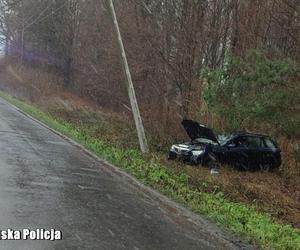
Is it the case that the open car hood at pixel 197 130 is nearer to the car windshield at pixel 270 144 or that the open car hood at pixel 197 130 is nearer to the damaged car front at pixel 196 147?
the damaged car front at pixel 196 147

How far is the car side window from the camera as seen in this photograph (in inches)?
788

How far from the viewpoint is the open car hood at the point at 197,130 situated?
60.0 feet

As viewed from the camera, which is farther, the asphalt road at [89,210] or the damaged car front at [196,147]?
the damaged car front at [196,147]

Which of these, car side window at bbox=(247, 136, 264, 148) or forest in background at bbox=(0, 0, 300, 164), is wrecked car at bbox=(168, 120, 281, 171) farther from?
forest in background at bbox=(0, 0, 300, 164)

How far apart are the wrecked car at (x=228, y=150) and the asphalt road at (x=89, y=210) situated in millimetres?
4218

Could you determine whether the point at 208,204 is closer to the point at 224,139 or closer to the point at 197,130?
the point at 197,130

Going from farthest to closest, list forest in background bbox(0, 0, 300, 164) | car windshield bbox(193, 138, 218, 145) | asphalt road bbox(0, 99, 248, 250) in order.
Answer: car windshield bbox(193, 138, 218, 145) → forest in background bbox(0, 0, 300, 164) → asphalt road bbox(0, 99, 248, 250)

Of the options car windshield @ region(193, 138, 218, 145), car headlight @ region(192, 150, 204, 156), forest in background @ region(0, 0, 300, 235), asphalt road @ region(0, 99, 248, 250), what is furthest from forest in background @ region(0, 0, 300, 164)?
asphalt road @ region(0, 99, 248, 250)

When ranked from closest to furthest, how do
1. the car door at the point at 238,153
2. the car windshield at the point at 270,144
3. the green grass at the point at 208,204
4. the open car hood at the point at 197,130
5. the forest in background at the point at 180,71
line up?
1. the green grass at the point at 208,204
2. the forest in background at the point at 180,71
3. the open car hood at the point at 197,130
4. the car door at the point at 238,153
5. the car windshield at the point at 270,144

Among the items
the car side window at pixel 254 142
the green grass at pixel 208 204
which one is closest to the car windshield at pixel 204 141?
the car side window at pixel 254 142

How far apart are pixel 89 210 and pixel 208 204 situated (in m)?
3.39

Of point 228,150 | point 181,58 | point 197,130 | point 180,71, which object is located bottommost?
point 228,150

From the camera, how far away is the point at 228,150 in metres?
19.1

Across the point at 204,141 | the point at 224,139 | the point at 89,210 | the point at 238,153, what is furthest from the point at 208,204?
the point at 224,139
